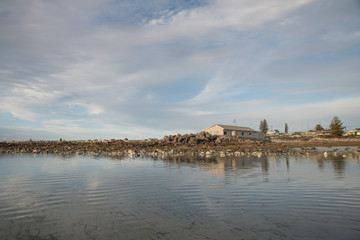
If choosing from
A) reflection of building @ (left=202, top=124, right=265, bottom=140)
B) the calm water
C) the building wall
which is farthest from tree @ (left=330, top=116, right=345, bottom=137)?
the calm water

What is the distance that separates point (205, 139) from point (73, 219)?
50652mm

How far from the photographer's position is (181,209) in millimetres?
8594

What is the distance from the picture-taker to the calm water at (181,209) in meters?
6.54

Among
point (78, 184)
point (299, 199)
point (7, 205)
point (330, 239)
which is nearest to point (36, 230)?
point (7, 205)

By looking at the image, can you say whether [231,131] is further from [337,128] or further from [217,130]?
[337,128]

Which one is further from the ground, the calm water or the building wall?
the building wall

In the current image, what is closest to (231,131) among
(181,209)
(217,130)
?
(217,130)

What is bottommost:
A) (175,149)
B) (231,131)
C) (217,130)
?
(175,149)

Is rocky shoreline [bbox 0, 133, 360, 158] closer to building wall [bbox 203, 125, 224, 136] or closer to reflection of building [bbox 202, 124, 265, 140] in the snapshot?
building wall [bbox 203, 125, 224, 136]

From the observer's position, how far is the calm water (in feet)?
21.4

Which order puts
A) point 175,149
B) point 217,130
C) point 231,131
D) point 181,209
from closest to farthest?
point 181,209
point 175,149
point 217,130
point 231,131

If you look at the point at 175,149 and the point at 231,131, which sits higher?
the point at 231,131

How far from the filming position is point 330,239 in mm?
6047

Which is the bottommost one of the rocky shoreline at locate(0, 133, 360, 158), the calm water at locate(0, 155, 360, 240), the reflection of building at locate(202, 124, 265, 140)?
the calm water at locate(0, 155, 360, 240)
